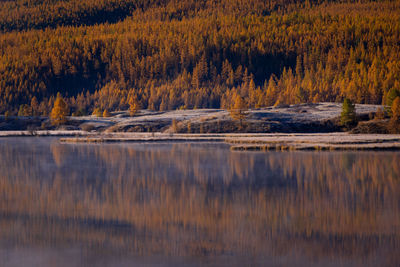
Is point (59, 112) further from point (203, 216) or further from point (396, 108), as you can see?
point (203, 216)

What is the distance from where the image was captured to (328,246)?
1540cm

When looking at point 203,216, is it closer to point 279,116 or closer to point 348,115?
point 348,115

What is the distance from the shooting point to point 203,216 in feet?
64.0

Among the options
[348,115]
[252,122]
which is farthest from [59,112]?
[348,115]

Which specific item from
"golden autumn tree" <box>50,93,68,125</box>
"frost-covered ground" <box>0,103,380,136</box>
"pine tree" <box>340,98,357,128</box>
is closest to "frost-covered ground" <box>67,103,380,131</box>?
"frost-covered ground" <box>0,103,380,136</box>

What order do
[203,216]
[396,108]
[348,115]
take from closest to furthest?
Answer: [203,216] < [396,108] < [348,115]

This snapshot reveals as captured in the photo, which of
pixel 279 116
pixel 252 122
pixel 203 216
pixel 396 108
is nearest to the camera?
pixel 203 216

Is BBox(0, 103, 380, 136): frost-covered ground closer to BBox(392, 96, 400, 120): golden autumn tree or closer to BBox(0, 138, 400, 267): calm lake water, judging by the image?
BBox(392, 96, 400, 120): golden autumn tree

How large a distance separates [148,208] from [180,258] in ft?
22.2

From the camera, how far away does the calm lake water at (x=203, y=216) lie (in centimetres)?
1473

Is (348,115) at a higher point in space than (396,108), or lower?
lower

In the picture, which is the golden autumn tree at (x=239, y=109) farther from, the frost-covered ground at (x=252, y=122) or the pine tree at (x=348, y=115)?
the pine tree at (x=348, y=115)

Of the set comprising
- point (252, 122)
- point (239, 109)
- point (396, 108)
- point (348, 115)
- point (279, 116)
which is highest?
point (396, 108)

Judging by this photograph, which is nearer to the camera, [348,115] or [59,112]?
[348,115]
